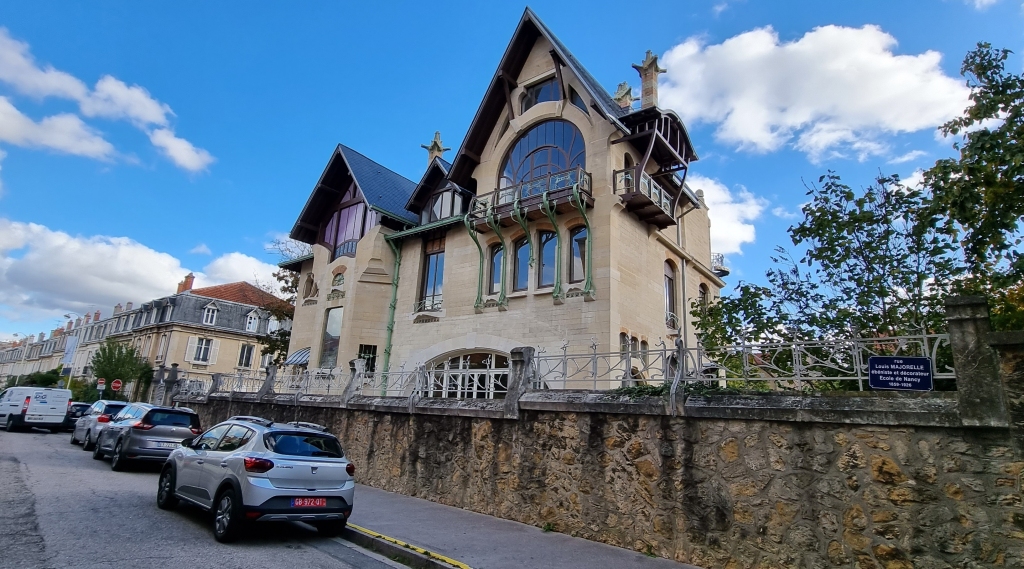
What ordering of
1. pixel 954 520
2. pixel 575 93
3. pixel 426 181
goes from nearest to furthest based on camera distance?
pixel 954 520 → pixel 575 93 → pixel 426 181

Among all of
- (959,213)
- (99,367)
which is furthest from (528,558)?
(99,367)

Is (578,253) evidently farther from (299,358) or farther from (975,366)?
(299,358)

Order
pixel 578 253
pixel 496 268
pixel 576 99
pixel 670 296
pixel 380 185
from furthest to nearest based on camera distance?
1. pixel 380 185
2. pixel 670 296
3. pixel 496 268
4. pixel 576 99
5. pixel 578 253

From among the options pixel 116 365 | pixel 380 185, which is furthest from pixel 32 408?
pixel 380 185

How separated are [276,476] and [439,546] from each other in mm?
2321

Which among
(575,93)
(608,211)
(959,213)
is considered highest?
(575,93)

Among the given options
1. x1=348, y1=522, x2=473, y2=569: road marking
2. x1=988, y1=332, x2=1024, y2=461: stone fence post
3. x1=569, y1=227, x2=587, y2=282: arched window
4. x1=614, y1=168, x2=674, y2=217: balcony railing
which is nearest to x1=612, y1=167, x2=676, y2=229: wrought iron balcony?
x1=614, y1=168, x2=674, y2=217: balcony railing

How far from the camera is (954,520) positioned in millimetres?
5293

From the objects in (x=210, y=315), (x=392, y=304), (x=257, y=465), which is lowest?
(x=257, y=465)

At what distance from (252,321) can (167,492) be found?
38.6 meters

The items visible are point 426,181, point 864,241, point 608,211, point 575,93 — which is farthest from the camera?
point 426,181

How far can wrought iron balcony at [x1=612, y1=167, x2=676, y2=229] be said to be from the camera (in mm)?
15422

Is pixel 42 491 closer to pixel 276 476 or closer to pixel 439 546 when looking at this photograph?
pixel 276 476

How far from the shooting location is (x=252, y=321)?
4406 cm
